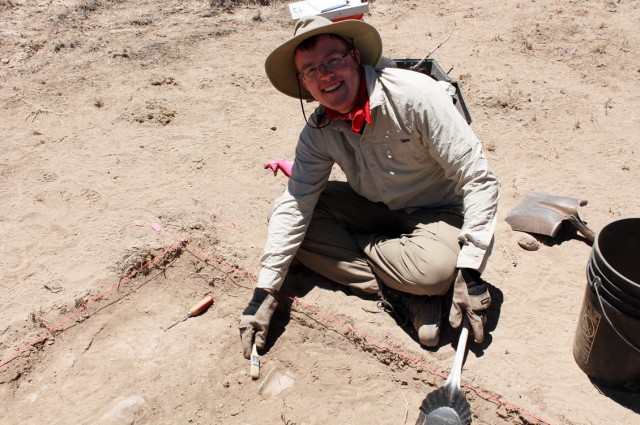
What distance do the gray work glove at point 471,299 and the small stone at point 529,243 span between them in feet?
3.07

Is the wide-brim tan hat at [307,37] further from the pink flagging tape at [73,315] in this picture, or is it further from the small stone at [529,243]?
the small stone at [529,243]

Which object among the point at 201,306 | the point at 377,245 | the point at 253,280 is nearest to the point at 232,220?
the point at 253,280

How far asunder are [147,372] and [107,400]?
0.23m

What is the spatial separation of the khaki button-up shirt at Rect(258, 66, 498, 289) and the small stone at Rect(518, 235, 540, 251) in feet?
2.04

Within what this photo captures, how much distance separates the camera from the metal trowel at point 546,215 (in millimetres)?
3238

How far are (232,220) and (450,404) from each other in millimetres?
1995

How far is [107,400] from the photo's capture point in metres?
2.69

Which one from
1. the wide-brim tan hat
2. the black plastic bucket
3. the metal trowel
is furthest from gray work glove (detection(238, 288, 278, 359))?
the metal trowel

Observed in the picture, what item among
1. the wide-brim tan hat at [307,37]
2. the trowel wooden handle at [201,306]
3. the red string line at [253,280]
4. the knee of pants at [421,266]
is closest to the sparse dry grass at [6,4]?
the red string line at [253,280]

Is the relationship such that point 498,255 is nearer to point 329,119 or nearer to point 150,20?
point 329,119

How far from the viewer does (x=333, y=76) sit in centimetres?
251

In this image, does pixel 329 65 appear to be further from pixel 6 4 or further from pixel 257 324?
pixel 6 4

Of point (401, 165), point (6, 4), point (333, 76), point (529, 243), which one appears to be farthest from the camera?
point (6, 4)

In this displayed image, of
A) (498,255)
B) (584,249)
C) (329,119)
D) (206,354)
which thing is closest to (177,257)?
(206,354)
